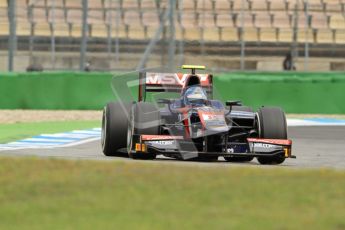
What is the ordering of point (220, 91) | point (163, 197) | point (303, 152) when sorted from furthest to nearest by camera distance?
point (220, 91), point (303, 152), point (163, 197)

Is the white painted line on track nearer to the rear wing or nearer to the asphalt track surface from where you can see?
the asphalt track surface

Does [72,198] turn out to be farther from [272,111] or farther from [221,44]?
[221,44]

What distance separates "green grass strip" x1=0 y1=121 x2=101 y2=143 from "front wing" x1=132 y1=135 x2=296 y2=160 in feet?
16.3

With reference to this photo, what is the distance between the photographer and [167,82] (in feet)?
44.7

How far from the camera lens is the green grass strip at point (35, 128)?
1738 centimetres

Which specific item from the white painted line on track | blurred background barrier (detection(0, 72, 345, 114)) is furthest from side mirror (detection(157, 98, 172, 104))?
blurred background barrier (detection(0, 72, 345, 114))

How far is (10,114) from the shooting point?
22.2 metres

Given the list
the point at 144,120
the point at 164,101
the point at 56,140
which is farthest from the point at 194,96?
the point at 56,140

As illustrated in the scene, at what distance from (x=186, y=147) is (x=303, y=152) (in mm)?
3326

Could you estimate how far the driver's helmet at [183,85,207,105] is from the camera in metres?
12.6

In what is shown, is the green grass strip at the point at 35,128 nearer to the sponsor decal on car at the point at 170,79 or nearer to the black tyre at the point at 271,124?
the sponsor decal on car at the point at 170,79

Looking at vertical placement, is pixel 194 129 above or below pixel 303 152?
above

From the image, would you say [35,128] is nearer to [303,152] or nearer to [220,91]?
[220,91]

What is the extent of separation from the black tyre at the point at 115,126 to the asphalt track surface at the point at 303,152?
8.0 inches
